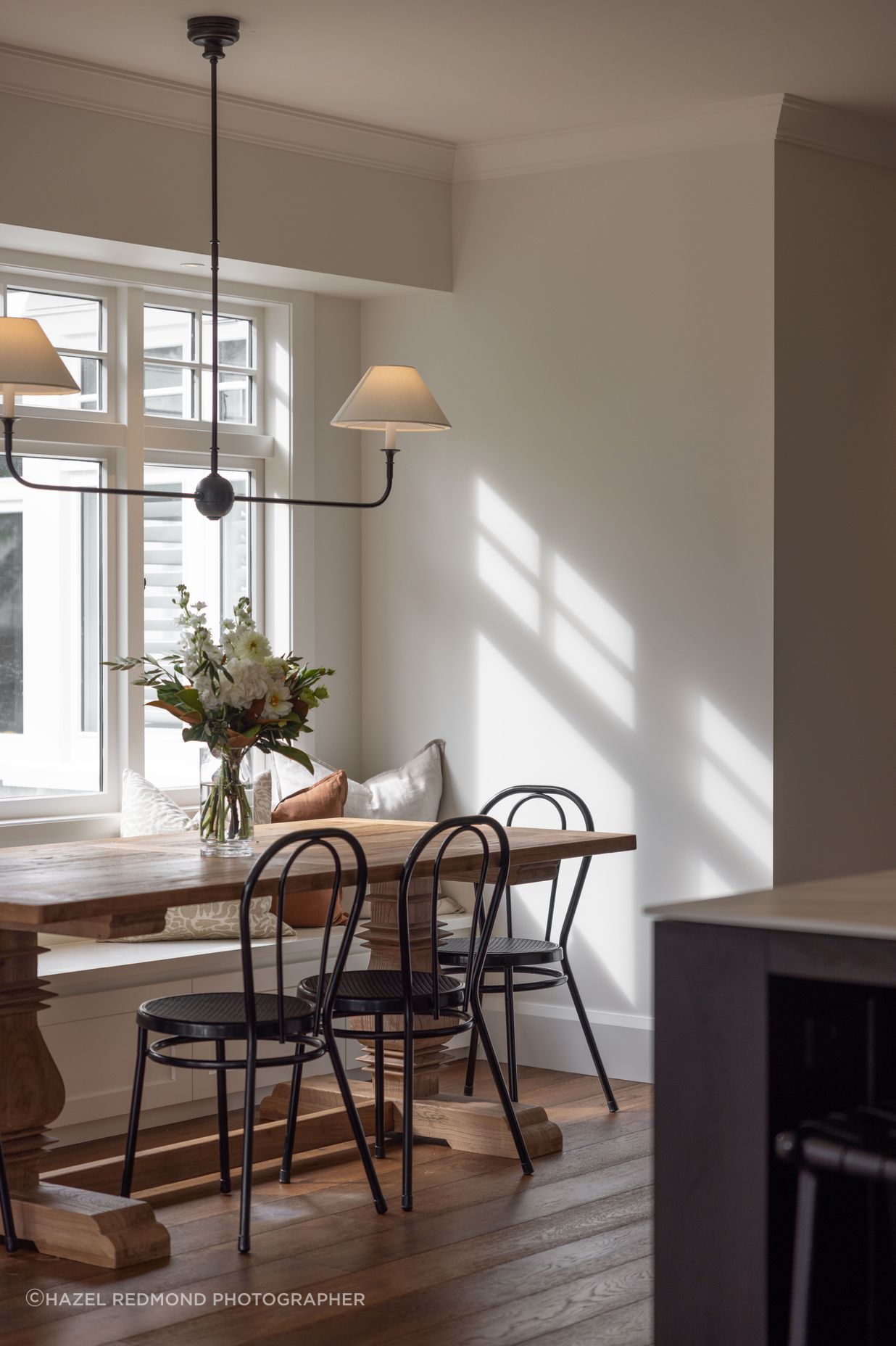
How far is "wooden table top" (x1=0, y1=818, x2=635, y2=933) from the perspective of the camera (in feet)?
11.2

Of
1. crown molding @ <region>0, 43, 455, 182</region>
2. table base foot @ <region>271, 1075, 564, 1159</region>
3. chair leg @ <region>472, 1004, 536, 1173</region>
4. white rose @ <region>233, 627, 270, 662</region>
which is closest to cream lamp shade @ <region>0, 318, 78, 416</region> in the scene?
white rose @ <region>233, 627, 270, 662</region>

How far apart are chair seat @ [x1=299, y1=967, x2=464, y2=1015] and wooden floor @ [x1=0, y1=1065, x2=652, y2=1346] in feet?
1.51

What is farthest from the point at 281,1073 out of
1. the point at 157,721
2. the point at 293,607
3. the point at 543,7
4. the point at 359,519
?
the point at 543,7

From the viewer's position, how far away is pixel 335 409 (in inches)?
230

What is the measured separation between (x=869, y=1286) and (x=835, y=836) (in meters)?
2.60

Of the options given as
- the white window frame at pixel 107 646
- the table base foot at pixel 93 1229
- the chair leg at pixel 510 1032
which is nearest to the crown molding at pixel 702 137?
the white window frame at pixel 107 646

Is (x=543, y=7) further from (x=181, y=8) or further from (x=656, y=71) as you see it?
(x=181, y=8)

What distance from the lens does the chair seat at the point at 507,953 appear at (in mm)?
4578

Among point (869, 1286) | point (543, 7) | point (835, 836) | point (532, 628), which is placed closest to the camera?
point (869, 1286)

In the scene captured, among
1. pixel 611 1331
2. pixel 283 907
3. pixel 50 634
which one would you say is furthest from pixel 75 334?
pixel 611 1331

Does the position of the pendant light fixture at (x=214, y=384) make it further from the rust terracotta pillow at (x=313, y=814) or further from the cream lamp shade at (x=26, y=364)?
the rust terracotta pillow at (x=313, y=814)

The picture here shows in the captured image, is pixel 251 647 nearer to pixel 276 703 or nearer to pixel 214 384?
pixel 276 703

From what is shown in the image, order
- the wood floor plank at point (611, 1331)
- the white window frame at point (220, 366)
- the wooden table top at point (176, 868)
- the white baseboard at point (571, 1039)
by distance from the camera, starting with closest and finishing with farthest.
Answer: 1. the wood floor plank at point (611, 1331)
2. the wooden table top at point (176, 868)
3. the white baseboard at point (571, 1039)
4. the white window frame at point (220, 366)

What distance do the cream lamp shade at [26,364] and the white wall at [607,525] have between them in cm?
187
